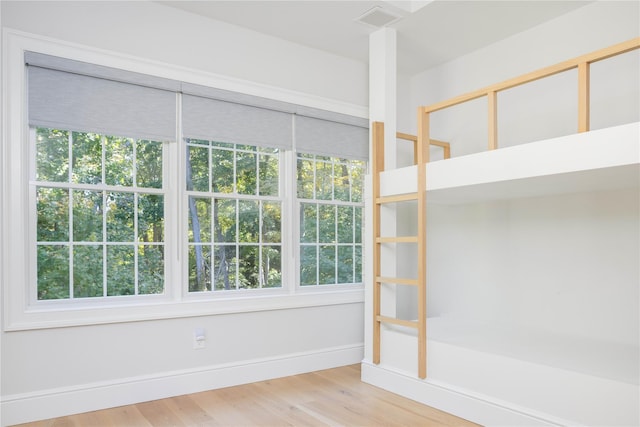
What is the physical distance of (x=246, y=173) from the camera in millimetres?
3924

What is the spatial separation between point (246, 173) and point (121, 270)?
128 centimetres

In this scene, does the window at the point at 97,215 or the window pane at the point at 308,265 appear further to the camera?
the window pane at the point at 308,265

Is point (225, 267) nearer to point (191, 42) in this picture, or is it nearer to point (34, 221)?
point (34, 221)

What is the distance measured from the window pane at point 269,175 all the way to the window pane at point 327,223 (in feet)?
1.77

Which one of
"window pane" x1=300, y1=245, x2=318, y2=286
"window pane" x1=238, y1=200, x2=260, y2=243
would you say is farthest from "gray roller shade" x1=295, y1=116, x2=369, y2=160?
"window pane" x1=300, y1=245, x2=318, y2=286

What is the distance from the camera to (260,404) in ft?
10.6

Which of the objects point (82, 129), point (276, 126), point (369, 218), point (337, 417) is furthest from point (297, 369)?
point (82, 129)

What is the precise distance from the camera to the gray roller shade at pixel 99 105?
2.99 meters

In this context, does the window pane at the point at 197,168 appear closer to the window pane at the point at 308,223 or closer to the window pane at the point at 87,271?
the window pane at the point at 87,271

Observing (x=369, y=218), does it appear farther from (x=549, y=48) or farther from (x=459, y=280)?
(x=549, y=48)

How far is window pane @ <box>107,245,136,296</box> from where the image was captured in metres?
3.29

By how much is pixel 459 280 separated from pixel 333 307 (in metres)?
1.32

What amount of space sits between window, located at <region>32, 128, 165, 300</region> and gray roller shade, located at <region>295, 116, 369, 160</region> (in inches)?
50.8

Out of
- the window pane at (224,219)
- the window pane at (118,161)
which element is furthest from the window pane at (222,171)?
the window pane at (118,161)
